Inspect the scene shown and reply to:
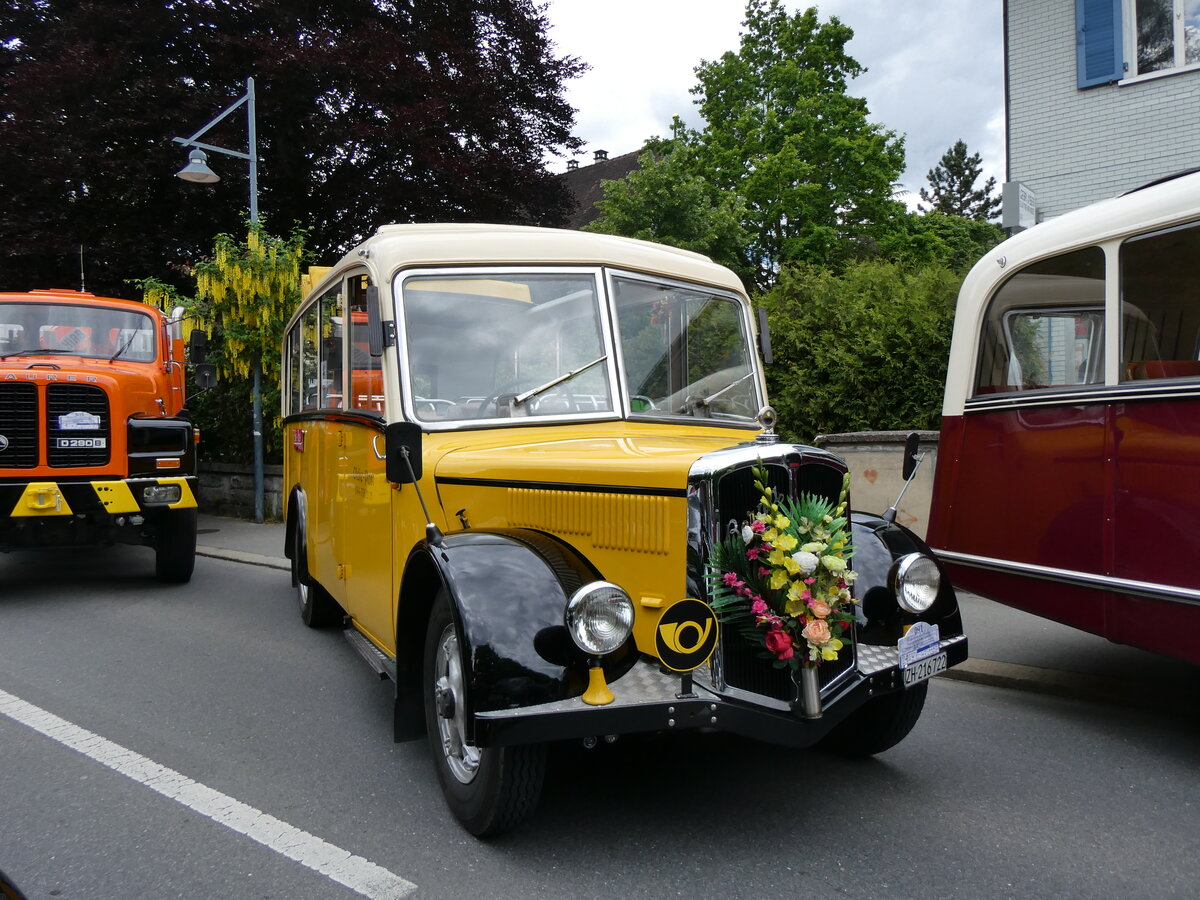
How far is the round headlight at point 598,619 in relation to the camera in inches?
110

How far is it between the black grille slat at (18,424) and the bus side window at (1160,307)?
785cm

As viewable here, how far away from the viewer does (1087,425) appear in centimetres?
439

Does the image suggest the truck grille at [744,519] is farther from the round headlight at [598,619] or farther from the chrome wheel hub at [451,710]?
the chrome wheel hub at [451,710]

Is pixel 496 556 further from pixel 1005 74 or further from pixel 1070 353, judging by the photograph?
pixel 1005 74

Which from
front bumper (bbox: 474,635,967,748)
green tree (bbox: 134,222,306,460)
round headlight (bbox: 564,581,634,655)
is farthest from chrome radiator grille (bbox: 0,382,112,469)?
round headlight (bbox: 564,581,634,655)

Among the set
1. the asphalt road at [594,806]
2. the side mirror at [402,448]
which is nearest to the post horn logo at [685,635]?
the asphalt road at [594,806]

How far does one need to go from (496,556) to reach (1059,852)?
84.5 inches

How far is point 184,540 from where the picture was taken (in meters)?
8.52

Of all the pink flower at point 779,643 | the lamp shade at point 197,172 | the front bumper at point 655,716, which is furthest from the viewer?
the lamp shade at point 197,172

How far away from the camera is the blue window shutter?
407 inches

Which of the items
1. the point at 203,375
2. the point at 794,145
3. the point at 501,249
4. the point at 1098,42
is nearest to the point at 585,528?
the point at 501,249

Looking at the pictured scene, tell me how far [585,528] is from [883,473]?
490 centimetres

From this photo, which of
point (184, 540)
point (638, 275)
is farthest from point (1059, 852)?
point (184, 540)

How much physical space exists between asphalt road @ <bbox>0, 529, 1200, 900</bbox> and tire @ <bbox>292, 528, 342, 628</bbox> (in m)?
1.33
